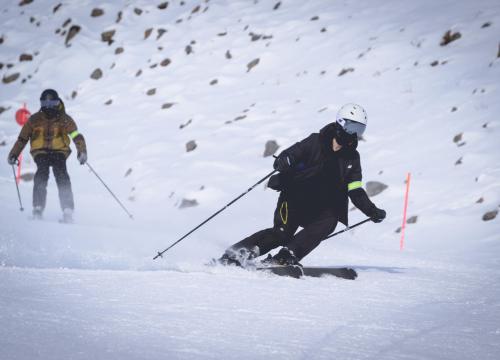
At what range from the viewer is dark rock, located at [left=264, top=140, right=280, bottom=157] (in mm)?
11641

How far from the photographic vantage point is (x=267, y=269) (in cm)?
418

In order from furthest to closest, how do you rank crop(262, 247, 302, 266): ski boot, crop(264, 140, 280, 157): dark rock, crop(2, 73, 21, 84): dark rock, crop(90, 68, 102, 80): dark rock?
crop(2, 73, 21, 84): dark rock
crop(90, 68, 102, 80): dark rock
crop(264, 140, 280, 157): dark rock
crop(262, 247, 302, 266): ski boot

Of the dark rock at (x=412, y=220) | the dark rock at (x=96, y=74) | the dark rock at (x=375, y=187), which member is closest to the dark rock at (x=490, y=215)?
the dark rock at (x=412, y=220)

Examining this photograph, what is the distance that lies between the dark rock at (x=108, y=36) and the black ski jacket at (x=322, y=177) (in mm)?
17885

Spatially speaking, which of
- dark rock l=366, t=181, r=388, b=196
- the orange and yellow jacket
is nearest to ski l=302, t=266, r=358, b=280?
the orange and yellow jacket

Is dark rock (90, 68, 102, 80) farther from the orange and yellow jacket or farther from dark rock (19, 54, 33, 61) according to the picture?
the orange and yellow jacket

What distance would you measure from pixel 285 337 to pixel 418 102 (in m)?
10.9

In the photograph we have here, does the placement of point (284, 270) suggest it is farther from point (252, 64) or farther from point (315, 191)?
point (252, 64)

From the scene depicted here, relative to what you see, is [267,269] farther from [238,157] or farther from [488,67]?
[488,67]

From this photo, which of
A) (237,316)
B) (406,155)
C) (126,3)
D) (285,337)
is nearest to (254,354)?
(285,337)

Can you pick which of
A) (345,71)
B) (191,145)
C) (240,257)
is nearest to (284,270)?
(240,257)

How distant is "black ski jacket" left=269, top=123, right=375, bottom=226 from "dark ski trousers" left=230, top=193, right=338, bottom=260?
1.9 inches

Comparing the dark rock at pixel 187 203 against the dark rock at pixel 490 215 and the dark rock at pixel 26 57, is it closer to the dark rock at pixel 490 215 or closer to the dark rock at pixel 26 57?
the dark rock at pixel 490 215

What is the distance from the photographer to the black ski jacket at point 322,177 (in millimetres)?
4445
